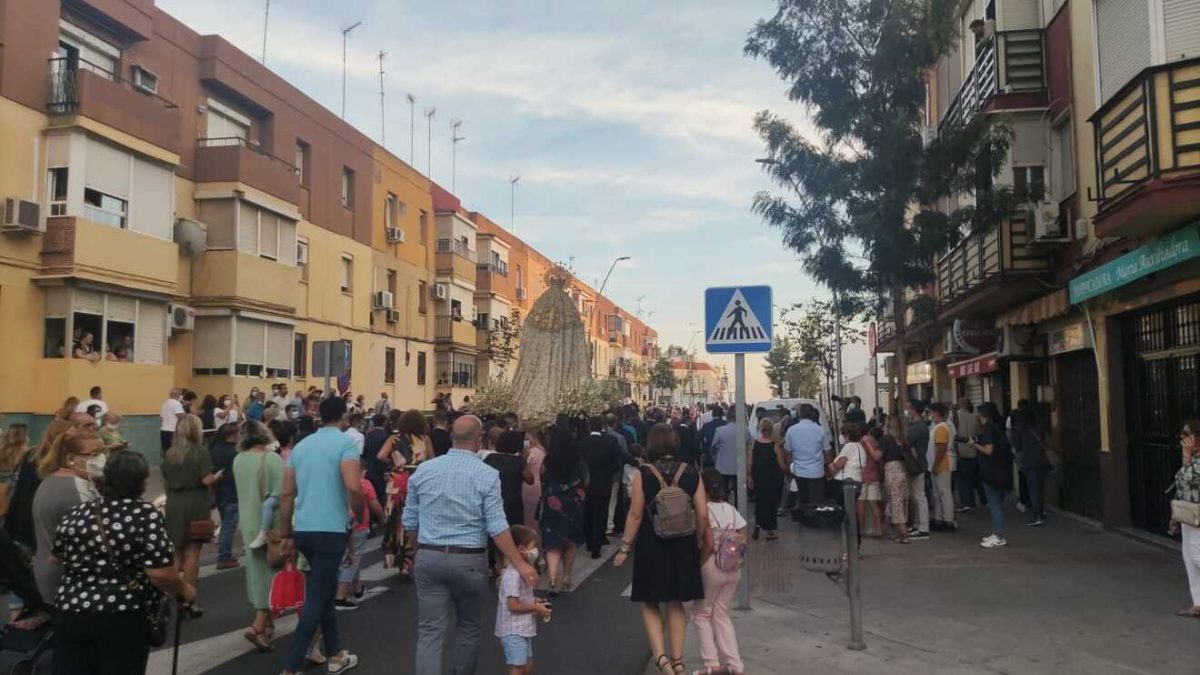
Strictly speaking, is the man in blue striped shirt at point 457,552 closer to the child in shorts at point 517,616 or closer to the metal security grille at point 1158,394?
the child in shorts at point 517,616

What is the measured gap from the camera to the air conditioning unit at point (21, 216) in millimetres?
16844

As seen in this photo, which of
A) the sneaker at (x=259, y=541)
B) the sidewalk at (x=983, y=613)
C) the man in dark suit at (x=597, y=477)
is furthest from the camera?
the man in dark suit at (x=597, y=477)

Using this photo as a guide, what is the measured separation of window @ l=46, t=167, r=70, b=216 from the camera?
18.1m

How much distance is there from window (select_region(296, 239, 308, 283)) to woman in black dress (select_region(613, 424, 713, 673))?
23.0 metres

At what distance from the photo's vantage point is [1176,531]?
428 inches

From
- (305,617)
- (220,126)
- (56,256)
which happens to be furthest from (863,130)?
(220,126)

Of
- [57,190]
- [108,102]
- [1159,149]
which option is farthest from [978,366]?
[57,190]

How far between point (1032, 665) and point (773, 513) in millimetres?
6468

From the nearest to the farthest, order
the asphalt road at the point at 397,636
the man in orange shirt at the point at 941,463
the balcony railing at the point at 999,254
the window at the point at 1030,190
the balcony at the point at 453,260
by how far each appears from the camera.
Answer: the asphalt road at the point at 397,636
the man in orange shirt at the point at 941,463
the window at the point at 1030,190
the balcony railing at the point at 999,254
the balcony at the point at 453,260

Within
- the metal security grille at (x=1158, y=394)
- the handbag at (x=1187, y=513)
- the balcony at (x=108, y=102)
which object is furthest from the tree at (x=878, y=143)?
the balcony at (x=108, y=102)

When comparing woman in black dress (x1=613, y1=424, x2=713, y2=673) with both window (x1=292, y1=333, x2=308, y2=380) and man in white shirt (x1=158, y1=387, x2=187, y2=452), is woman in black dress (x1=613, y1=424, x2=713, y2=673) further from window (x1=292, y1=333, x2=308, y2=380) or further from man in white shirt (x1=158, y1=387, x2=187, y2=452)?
window (x1=292, y1=333, x2=308, y2=380)

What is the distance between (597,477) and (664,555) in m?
4.45

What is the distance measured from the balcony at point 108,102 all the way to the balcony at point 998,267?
1688 centimetres

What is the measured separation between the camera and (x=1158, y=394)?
12172 mm
